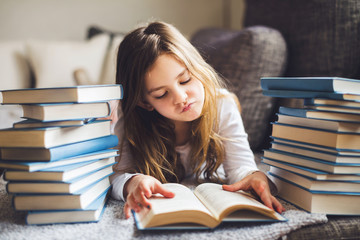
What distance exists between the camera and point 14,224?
2.26 feet

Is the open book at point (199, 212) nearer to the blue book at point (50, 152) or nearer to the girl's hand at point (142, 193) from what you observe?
the girl's hand at point (142, 193)

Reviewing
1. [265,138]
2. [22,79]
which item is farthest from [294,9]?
[22,79]

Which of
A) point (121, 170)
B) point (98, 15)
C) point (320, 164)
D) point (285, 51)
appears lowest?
point (121, 170)

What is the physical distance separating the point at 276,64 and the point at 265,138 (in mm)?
337

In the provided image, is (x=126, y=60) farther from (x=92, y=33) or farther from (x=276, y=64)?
(x=92, y=33)

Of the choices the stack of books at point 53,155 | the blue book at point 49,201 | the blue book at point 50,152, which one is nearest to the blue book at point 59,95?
the stack of books at point 53,155

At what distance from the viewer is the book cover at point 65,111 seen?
0.66 meters

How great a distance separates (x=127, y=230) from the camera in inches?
26.0

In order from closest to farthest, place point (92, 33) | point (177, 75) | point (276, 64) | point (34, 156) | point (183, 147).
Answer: point (34, 156) < point (177, 75) < point (183, 147) < point (276, 64) < point (92, 33)

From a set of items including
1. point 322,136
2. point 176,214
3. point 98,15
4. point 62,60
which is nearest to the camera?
point 176,214

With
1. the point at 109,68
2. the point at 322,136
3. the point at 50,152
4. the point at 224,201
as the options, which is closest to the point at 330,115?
the point at 322,136

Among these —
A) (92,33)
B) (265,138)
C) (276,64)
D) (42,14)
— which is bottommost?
(265,138)

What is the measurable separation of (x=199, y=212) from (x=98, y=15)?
2121 millimetres

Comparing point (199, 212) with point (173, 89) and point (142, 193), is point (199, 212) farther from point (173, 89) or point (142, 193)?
point (173, 89)
